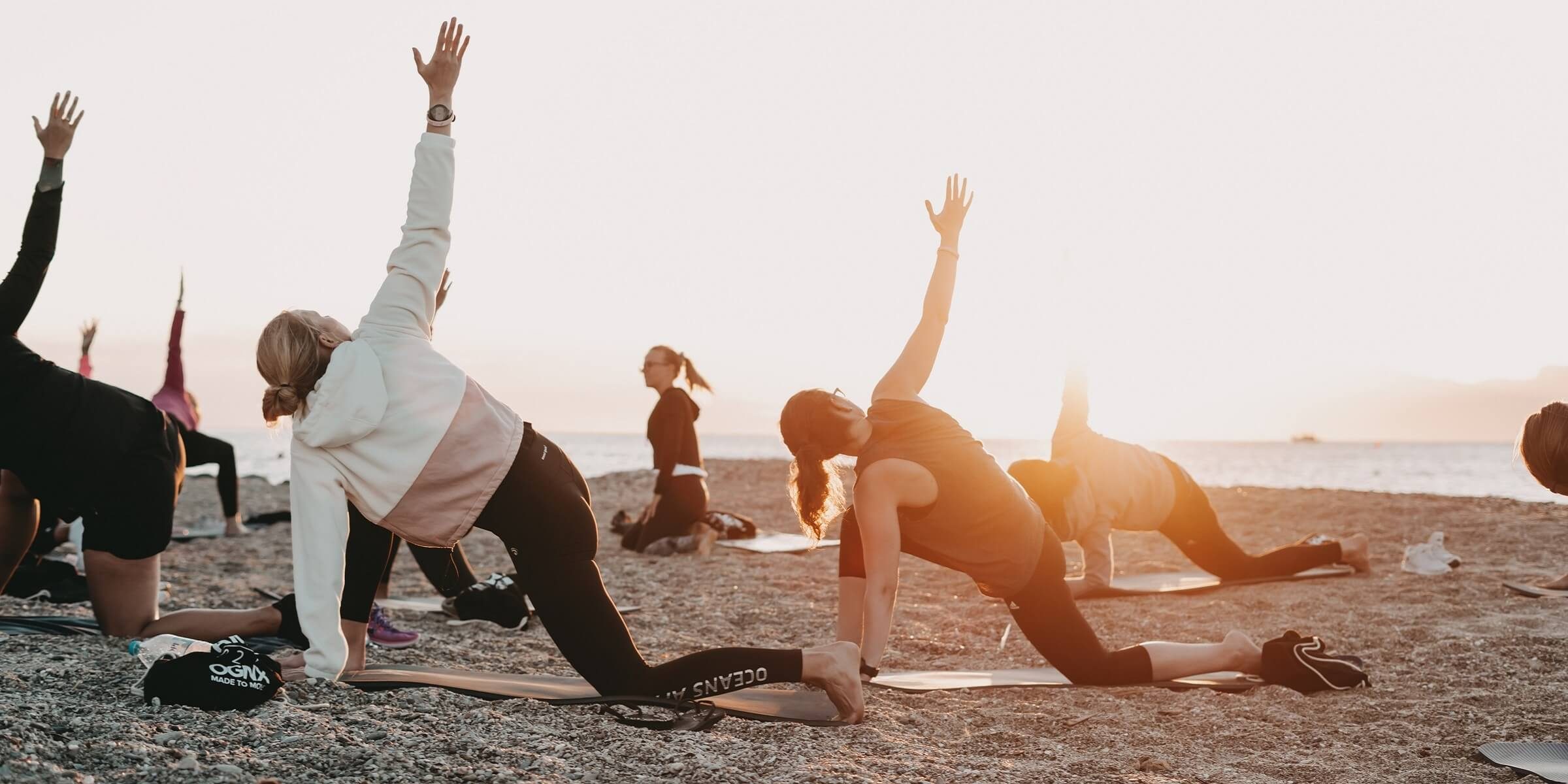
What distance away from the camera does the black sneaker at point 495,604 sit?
5.27m

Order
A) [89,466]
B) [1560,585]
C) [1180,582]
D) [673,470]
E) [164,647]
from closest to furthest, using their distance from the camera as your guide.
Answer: [164,647] → [89,466] → [1560,585] → [1180,582] → [673,470]

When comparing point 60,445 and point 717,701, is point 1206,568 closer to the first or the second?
point 717,701

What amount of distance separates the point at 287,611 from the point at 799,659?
2283 mm

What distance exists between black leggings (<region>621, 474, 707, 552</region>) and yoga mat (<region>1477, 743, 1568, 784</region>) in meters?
5.87

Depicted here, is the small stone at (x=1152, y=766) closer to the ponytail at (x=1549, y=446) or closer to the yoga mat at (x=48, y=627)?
the ponytail at (x=1549, y=446)

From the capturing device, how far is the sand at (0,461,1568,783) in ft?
9.02

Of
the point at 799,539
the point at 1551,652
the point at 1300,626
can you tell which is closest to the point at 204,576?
the point at 799,539

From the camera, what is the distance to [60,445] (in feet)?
13.2

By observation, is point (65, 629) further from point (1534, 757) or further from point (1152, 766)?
point (1534, 757)

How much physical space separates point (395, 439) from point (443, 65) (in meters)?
1.17

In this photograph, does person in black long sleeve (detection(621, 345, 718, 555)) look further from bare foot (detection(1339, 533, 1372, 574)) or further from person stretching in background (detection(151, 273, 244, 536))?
bare foot (detection(1339, 533, 1372, 574))

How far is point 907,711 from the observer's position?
149 inches

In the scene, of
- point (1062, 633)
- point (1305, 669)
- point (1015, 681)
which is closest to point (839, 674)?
point (1062, 633)

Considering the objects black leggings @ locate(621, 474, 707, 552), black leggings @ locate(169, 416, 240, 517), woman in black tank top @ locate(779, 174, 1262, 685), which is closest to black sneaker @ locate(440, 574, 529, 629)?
woman in black tank top @ locate(779, 174, 1262, 685)
